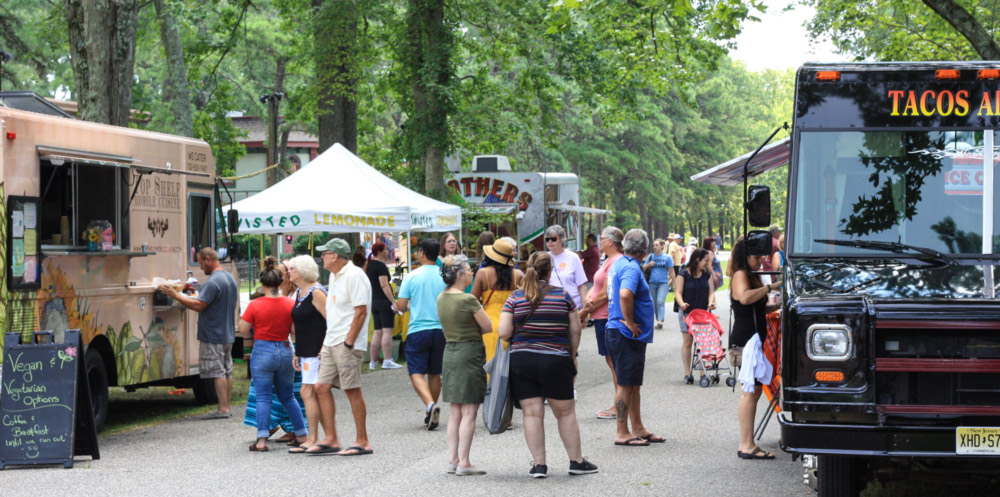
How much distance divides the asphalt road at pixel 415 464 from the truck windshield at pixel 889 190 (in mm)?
1893

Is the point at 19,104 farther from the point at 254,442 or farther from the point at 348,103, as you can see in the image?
the point at 348,103

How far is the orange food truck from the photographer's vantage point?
9703 millimetres

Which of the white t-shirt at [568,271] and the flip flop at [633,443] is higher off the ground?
the white t-shirt at [568,271]

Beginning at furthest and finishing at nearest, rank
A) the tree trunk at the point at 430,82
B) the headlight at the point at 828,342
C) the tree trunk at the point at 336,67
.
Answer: the tree trunk at the point at 336,67, the tree trunk at the point at 430,82, the headlight at the point at 828,342

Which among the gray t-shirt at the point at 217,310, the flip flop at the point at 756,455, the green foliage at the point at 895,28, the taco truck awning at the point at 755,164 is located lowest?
the flip flop at the point at 756,455

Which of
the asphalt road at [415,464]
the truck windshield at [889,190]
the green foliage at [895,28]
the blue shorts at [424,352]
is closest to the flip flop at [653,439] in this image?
the asphalt road at [415,464]

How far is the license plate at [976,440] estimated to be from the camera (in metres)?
5.83

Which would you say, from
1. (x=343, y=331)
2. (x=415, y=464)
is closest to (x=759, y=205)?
(x=415, y=464)

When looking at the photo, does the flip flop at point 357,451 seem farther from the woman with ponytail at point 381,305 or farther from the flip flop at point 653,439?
the woman with ponytail at point 381,305

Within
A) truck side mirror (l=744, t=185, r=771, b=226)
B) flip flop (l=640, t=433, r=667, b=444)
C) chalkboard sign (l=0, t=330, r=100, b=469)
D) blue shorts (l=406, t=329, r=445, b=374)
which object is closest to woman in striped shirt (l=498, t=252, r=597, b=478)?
truck side mirror (l=744, t=185, r=771, b=226)

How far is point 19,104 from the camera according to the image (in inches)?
437

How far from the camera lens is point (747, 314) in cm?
905

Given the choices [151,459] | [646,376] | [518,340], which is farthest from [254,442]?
[646,376]

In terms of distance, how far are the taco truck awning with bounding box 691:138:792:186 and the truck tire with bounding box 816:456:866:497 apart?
2938 mm
